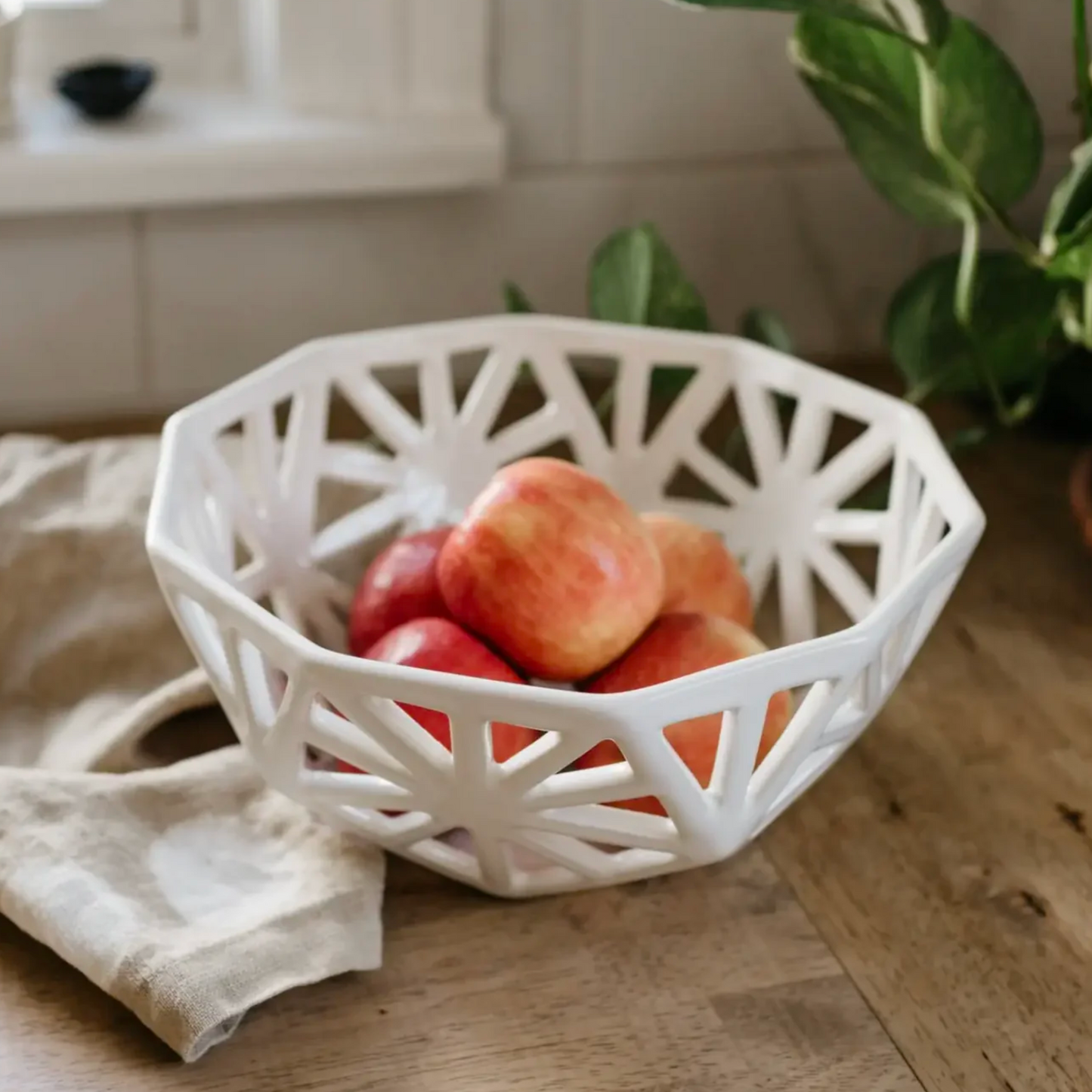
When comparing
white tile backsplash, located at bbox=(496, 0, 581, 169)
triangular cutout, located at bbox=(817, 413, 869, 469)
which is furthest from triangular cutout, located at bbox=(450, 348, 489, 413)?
triangular cutout, located at bbox=(817, 413, 869, 469)

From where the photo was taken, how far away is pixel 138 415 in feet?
3.06

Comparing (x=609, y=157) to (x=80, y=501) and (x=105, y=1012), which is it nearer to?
(x=80, y=501)

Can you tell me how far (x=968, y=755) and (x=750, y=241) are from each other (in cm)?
43

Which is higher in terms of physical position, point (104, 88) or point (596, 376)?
point (104, 88)

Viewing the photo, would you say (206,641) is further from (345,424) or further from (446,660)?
(345,424)

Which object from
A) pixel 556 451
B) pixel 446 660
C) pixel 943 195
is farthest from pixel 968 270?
pixel 446 660

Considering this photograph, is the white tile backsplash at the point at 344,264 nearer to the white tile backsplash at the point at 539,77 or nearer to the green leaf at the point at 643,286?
the white tile backsplash at the point at 539,77

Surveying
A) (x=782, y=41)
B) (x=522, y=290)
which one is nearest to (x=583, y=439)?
(x=522, y=290)

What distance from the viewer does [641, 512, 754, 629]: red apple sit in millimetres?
654

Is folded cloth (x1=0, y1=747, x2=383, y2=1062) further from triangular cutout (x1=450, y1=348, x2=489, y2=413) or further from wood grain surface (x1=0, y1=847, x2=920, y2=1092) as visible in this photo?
triangular cutout (x1=450, y1=348, x2=489, y2=413)

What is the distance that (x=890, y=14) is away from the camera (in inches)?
27.1

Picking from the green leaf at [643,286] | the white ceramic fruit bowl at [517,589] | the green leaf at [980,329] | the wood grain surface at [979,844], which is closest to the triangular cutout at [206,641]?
the white ceramic fruit bowl at [517,589]

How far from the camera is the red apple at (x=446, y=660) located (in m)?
0.57

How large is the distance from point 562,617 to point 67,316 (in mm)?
464
